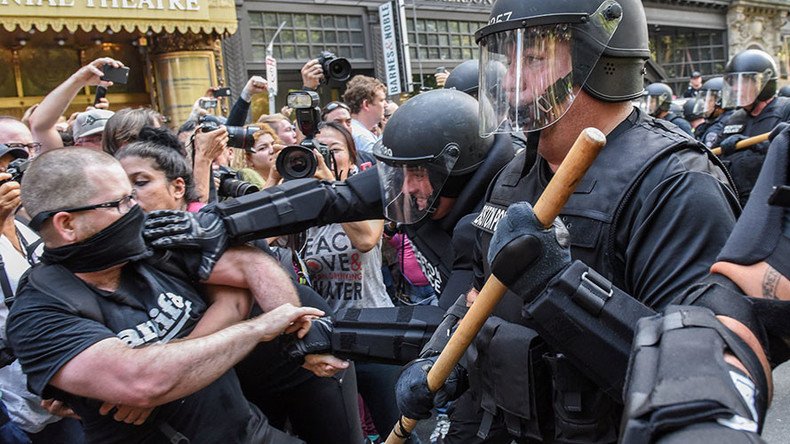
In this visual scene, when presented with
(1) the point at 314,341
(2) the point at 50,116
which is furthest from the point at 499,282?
(2) the point at 50,116

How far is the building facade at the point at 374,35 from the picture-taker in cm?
1145

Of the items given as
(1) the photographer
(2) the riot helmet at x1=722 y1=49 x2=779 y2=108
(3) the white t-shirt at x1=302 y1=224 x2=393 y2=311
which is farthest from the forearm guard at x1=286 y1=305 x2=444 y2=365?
(2) the riot helmet at x1=722 y1=49 x2=779 y2=108

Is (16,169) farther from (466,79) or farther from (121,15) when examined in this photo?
(121,15)

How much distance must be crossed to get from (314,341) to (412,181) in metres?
0.68

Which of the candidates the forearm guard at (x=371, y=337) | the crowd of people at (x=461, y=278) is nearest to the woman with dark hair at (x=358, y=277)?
the crowd of people at (x=461, y=278)

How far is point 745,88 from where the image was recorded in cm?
596

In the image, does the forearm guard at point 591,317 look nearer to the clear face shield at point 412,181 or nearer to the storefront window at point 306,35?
the clear face shield at point 412,181

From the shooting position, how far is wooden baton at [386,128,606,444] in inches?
56.3

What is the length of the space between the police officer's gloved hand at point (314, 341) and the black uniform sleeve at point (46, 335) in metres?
0.64

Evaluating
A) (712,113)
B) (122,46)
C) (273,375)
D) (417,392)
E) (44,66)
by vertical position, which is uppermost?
(122,46)

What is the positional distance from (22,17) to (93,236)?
7479mm

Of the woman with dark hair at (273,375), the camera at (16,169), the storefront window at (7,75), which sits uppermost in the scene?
the storefront window at (7,75)

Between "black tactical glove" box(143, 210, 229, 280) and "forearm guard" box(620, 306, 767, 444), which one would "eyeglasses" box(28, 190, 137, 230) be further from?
"forearm guard" box(620, 306, 767, 444)

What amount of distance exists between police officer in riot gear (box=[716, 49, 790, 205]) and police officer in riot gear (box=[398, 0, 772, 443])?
431cm
